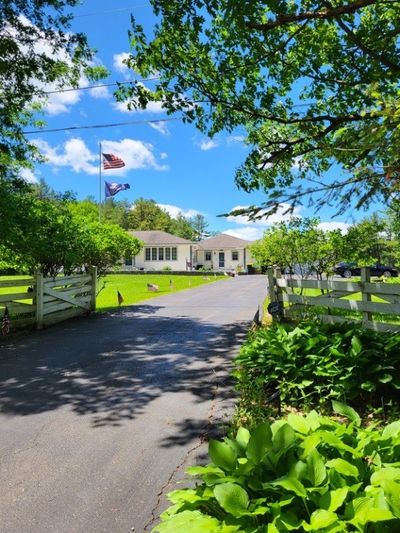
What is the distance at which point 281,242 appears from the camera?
494 inches

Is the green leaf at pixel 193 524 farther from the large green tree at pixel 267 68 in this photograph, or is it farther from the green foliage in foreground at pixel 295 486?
the large green tree at pixel 267 68

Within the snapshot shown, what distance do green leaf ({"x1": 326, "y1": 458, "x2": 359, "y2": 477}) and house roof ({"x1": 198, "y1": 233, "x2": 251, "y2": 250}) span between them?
58.5 metres

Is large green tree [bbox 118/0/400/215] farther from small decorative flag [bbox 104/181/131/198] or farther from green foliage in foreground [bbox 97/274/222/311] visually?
small decorative flag [bbox 104/181/131/198]

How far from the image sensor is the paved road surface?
315cm

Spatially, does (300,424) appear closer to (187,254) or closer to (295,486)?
(295,486)

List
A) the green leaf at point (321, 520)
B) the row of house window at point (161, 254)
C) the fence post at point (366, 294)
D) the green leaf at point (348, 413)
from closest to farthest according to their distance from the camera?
the green leaf at point (321, 520) < the green leaf at point (348, 413) < the fence post at point (366, 294) < the row of house window at point (161, 254)

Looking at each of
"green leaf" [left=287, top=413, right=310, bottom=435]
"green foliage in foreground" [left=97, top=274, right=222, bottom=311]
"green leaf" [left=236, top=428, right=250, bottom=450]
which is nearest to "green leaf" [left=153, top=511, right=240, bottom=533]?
"green leaf" [left=236, top=428, right=250, bottom=450]

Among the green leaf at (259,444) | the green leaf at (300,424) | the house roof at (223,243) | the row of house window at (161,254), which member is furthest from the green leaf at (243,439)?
the house roof at (223,243)

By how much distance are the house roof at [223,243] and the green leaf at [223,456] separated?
58.3 m

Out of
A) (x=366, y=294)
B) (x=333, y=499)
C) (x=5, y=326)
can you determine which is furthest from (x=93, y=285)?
(x=333, y=499)

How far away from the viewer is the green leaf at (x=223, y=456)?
2053 mm

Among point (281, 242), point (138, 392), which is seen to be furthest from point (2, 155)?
point (138, 392)

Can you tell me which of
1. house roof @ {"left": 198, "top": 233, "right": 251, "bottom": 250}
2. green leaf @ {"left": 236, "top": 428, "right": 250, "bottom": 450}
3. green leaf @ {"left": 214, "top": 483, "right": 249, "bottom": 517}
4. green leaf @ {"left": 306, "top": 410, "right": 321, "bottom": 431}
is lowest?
green leaf @ {"left": 214, "top": 483, "right": 249, "bottom": 517}

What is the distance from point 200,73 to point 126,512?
26.8 ft
